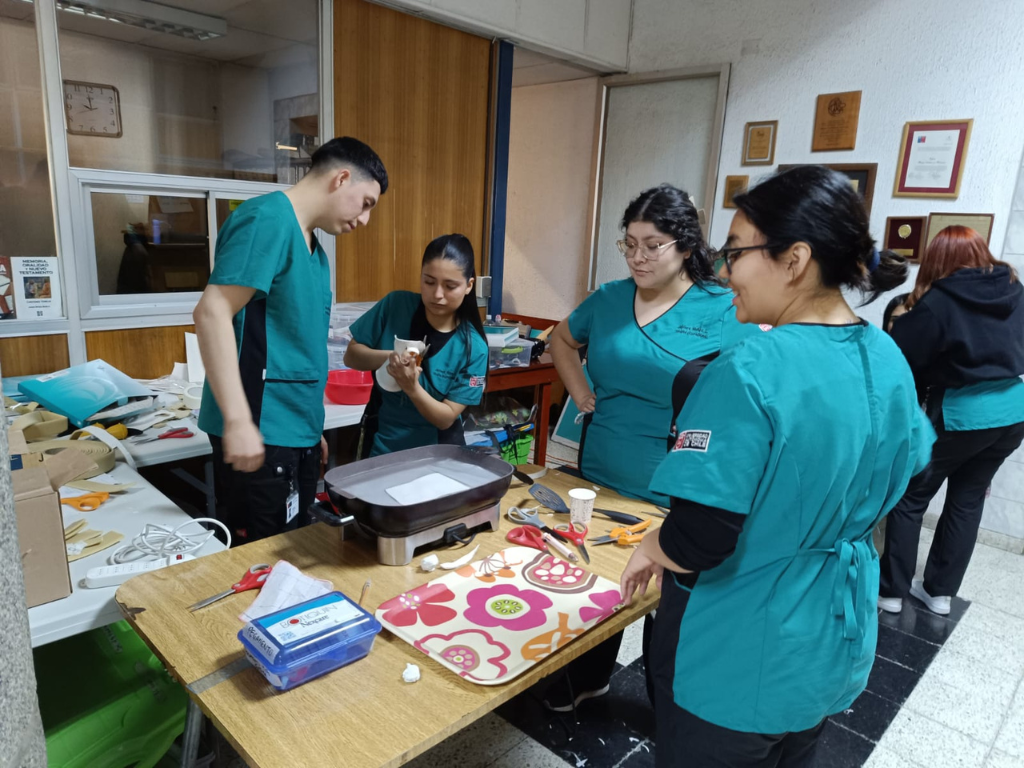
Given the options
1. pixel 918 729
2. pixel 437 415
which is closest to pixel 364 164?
pixel 437 415

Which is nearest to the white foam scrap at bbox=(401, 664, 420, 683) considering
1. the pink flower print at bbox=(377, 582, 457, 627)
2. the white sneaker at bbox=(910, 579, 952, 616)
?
the pink flower print at bbox=(377, 582, 457, 627)

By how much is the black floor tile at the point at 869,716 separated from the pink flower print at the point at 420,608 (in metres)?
1.57

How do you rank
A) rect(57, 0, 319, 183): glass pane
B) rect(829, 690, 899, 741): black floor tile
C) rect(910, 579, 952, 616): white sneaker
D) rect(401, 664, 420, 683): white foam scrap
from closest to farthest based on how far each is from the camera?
1. rect(401, 664, 420, 683): white foam scrap
2. rect(829, 690, 899, 741): black floor tile
3. rect(57, 0, 319, 183): glass pane
4. rect(910, 579, 952, 616): white sneaker

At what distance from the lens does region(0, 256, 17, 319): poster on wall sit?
2242 millimetres

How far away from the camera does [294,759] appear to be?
83 cm

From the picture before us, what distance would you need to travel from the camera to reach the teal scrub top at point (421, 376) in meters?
1.90

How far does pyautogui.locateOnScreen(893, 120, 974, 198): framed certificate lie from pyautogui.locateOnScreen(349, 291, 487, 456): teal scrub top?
2.63 meters

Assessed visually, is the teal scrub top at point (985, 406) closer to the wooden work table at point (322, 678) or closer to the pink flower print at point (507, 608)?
the wooden work table at point (322, 678)

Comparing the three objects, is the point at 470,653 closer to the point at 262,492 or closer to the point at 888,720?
the point at 262,492

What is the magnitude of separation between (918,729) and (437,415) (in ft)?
5.82

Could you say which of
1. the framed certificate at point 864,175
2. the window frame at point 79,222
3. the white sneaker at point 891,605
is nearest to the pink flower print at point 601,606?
the window frame at point 79,222

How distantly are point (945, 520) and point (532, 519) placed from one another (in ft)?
7.04

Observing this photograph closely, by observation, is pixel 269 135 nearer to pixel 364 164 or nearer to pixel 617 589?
pixel 364 164

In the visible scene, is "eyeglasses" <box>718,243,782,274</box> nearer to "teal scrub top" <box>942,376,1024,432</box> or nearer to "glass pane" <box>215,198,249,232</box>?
"teal scrub top" <box>942,376,1024,432</box>
